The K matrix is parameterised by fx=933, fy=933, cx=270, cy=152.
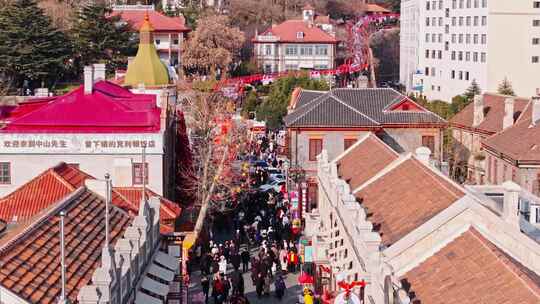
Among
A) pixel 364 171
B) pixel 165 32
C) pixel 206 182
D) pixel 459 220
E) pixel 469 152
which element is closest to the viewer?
pixel 459 220

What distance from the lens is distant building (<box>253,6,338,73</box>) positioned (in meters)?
97.2

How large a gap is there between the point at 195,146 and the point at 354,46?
71.1 m

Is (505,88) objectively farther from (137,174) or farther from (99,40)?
(137,174)

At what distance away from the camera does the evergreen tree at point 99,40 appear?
73375 millimetres

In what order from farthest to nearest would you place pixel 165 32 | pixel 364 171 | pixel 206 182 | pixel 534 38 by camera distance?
pixel 165 32 < pixel 534 38 < pixel 206 182 < pixel 364 171

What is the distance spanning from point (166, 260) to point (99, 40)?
178 feet

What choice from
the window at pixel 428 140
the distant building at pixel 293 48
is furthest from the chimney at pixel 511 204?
the distant building at pixel 293 48

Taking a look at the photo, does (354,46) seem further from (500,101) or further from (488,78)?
(500,101)

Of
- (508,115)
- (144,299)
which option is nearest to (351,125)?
(508,115)

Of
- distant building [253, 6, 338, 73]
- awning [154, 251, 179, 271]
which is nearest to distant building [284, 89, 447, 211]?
awning [154, 251, 179, 271]

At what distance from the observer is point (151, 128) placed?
1241 inches

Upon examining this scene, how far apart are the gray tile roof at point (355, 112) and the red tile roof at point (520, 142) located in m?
2.90

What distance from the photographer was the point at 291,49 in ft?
320

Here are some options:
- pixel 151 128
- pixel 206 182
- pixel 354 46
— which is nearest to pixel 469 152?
pixel 206 182
